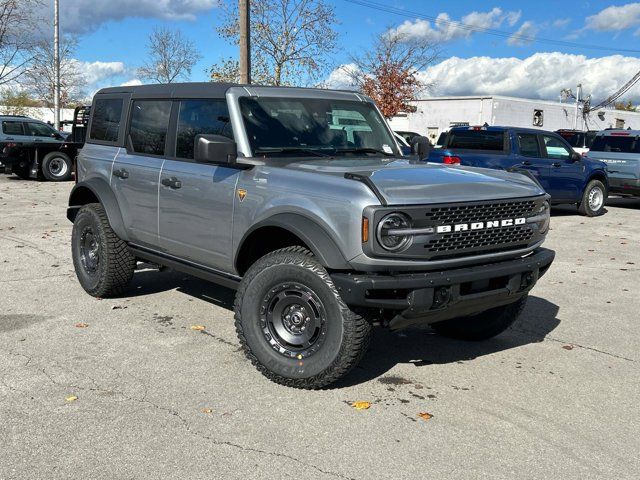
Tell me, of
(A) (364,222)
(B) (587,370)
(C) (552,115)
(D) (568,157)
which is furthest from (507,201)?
(C) (552,115)

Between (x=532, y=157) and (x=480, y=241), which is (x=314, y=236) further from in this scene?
(x=532, y=157)

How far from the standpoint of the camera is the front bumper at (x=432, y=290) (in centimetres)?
383

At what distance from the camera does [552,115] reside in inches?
1721

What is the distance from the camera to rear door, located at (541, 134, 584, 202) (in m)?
13.3

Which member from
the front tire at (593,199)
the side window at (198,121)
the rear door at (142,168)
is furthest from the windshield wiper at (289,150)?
the front tire at (593,199)

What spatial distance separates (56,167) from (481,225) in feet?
57.3

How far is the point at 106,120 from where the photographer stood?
6402mm

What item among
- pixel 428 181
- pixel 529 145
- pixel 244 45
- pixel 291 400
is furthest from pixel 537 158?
pixel 291 400

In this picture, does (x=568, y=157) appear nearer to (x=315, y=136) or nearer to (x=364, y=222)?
(x=315, y=136)

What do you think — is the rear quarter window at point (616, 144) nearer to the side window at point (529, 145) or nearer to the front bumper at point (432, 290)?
the side window at point (529, 145)

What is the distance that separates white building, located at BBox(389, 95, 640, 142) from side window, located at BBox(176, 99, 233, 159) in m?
35.2

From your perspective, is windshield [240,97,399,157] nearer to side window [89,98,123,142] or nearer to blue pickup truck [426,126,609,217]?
side window [89,98,123,142]

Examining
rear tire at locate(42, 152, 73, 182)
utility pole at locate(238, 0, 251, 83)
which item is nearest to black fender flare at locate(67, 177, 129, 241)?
utility pole at locate(238, 0, 251, 83)

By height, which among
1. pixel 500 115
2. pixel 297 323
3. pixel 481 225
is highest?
pixel 500 115
